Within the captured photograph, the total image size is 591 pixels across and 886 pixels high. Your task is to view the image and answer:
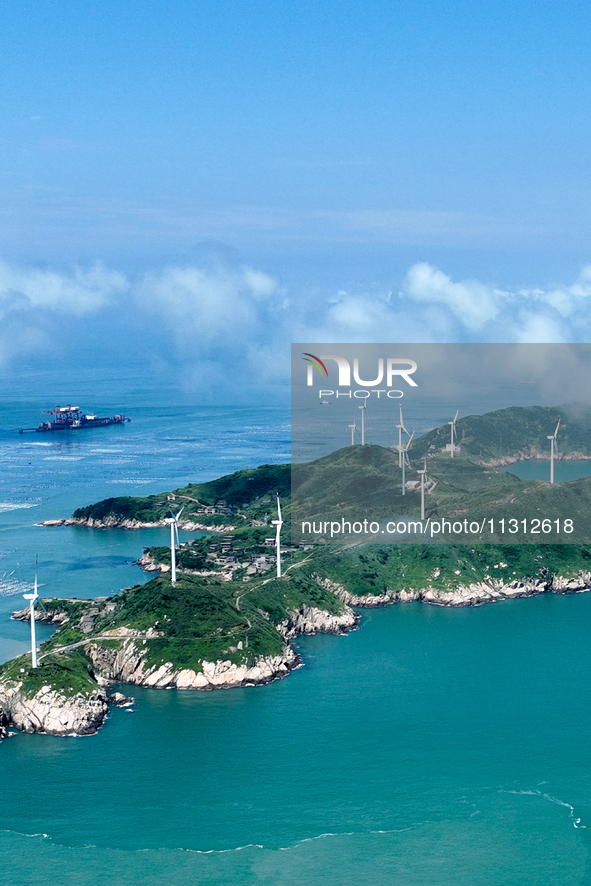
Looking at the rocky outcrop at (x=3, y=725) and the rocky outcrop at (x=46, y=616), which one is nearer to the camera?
the rocky outcrop at (x=3, y=725)

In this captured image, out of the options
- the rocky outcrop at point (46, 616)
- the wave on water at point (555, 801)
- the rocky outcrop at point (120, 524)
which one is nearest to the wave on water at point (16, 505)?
the rocky outcrop at point (120, 524)

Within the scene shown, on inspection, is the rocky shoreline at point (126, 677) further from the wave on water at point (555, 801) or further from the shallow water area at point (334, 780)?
the wave on water at point (555, 801)

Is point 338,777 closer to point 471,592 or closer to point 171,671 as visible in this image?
point 171,671

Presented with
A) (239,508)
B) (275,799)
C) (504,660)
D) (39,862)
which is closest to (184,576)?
(504,660)

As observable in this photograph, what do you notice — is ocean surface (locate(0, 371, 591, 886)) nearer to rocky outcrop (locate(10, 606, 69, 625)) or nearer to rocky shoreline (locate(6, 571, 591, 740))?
rocky shoreline (locate(6, 571, 591, 740))

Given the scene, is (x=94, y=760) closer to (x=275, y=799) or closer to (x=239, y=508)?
(x=275, y=799)

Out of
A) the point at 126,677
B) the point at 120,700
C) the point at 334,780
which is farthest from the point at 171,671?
the point at 334,780
